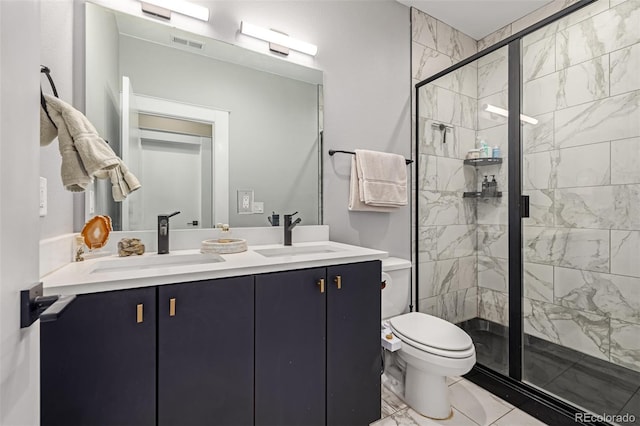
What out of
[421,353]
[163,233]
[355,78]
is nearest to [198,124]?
[163,233]

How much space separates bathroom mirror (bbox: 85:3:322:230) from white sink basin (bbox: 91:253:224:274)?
0.20 m

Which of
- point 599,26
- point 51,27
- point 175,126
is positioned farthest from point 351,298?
point 599,26

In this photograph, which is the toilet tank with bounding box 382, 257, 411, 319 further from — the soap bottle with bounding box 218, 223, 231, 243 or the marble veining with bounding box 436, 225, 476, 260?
the soap bottle with bounding box 218, 223, 231, 243

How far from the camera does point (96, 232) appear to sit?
115cm

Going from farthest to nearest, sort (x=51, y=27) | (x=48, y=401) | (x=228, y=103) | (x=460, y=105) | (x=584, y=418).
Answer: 1. (x=460, y=105)
2. (x=228, y=103)
3. (x=584, y=418)
4. (x=51, y=27)
5. (x=48, y=401)

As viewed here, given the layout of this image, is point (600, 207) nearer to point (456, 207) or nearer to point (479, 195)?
point (479, 195)

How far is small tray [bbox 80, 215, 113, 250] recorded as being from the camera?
1.14 metres

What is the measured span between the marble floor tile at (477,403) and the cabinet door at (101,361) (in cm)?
154

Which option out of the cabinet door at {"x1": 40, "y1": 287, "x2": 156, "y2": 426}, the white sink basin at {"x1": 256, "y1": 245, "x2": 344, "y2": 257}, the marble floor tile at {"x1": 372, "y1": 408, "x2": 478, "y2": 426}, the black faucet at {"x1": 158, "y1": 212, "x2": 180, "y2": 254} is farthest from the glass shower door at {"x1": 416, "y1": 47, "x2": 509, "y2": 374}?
the cabinet door at {"x1": 40, "y1": 287, "x2": 156, "y2": 426}

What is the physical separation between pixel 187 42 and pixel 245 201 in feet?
2.80

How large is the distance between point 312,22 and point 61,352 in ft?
6.56

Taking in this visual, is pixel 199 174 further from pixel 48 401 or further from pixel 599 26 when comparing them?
pixel 599 26

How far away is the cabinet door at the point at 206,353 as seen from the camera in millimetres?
921

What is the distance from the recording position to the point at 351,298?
4.29 ft
